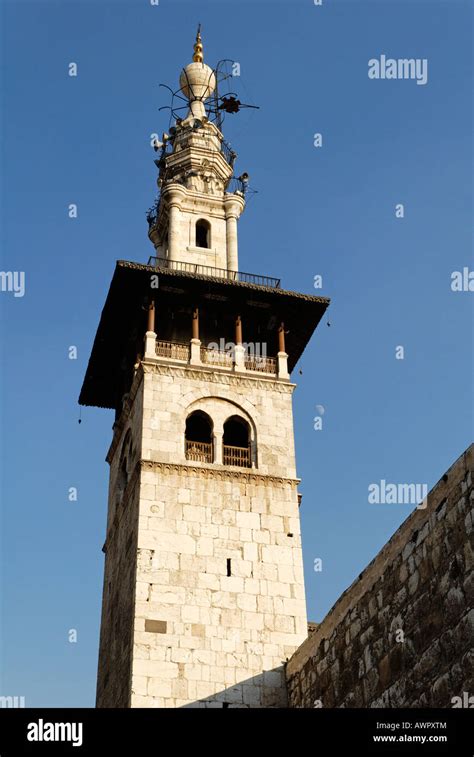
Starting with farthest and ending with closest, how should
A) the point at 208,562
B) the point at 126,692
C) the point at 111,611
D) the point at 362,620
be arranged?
the point at 111,611
the point at 208,562
the point at 126,692
the point at 362,620

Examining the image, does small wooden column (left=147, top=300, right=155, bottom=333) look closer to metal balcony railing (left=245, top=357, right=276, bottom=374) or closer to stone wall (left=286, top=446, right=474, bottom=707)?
metal balcony railing (left=245, top=357, right=276, bottom=374)

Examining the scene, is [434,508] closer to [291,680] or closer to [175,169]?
[291,680]

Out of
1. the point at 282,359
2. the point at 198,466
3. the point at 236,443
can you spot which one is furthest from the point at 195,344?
the point at 198,466

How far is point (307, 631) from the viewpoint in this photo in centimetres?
2214

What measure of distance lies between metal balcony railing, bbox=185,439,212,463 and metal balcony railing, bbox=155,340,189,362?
2368 millimetres

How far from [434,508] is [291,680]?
779cm

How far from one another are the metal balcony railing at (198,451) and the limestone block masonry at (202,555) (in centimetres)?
29

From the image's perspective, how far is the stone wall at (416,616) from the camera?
42.8 ft

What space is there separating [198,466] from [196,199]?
9.98m

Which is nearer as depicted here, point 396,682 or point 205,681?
point 396,682

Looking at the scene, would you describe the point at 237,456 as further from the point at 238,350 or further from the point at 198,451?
the point at 238,350

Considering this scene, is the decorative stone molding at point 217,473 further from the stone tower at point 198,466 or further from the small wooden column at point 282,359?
the small wooden column at point 282,359

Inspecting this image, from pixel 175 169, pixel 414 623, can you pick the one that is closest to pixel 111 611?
pixel 414 623

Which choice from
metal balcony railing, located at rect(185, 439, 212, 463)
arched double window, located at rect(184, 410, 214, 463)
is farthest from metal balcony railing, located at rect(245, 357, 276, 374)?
metal balcony railing, located at rect(185, 439, 212, 463)
